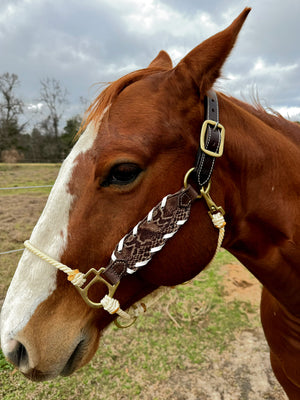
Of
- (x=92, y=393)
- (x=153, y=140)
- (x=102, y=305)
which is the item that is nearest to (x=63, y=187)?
(x=153, y=140)

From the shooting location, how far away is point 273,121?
1.77 meters

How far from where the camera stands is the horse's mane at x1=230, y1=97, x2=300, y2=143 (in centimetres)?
173

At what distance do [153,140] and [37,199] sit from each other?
1198cm

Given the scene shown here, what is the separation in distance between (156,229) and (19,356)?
2.97 ft

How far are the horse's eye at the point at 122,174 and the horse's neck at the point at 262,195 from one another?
1.49 ft

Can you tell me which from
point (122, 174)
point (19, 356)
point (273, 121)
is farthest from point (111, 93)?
point (19, 356)

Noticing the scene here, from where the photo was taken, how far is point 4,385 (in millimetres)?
3199

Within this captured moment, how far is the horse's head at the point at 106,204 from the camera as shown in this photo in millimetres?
1237

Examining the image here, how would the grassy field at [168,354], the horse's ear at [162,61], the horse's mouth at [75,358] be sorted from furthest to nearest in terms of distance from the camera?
the grassy field at [168,354] → the horse's ear at [162,61] → the horse's mouth at [75,358]

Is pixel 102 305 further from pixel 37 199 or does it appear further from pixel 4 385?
pixel 37 199

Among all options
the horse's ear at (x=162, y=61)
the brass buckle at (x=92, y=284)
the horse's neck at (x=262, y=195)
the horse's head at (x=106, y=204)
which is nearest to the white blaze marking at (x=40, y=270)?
the horse's head at (x=106, y=204)

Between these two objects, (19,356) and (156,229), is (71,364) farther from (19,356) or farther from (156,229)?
(156,229)

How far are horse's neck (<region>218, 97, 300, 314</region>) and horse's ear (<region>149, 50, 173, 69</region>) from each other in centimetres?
69

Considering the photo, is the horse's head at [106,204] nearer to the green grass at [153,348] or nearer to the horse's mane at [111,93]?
the horse's mane at [111,93]
